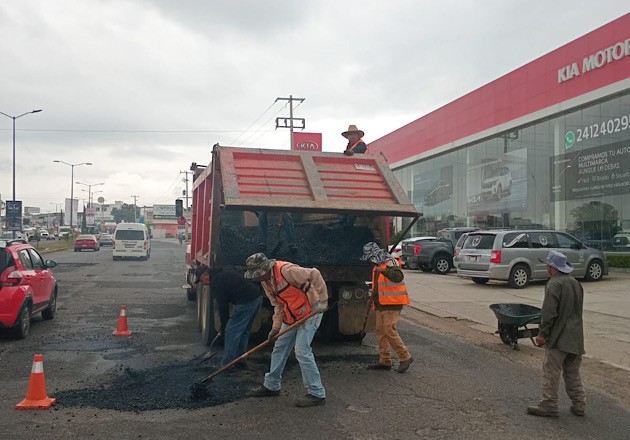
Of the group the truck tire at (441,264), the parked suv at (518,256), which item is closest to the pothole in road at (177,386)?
the parked suv at (518,256)

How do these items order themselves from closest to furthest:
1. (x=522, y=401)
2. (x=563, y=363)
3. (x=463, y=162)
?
1. (x=563, y=363)
2. (x=522, y=401)
3. (x=463, y=162)

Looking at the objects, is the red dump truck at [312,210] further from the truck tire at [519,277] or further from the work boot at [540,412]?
the truck tire at [519,277]

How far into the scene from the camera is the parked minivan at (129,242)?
108ft

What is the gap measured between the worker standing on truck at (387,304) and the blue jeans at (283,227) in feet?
4.62

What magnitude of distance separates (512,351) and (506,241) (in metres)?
7.98

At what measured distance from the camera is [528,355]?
817cm

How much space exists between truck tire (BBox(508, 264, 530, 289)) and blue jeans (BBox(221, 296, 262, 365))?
10.9 metres

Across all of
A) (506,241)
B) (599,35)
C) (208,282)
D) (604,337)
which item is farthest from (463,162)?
(208,282)

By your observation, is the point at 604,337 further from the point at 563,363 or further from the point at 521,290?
the point at 521,290

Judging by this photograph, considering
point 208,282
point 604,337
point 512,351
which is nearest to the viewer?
point 208,282

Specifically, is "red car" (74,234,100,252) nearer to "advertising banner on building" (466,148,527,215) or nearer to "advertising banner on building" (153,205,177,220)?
"advertising banner on building" (466,148,527,215)

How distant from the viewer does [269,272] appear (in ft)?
18.6

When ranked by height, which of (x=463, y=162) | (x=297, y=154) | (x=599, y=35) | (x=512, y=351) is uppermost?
(x=599, y=35)

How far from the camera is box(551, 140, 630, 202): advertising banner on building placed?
68.7 ft
